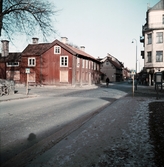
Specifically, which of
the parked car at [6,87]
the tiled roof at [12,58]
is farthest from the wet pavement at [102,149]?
the tiled roof at [12,58]

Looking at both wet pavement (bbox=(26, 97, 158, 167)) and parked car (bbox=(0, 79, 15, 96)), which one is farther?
parked car (bbox=(0, 79, 15, 96))

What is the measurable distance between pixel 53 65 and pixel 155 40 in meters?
19.9

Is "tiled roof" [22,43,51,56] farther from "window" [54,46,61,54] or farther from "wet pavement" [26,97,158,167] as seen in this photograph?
"wet pavement" [26,97,158,167]

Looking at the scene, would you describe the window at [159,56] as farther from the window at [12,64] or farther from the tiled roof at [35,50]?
the window at [12,64]

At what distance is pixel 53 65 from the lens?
115 ft

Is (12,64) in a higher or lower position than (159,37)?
lower

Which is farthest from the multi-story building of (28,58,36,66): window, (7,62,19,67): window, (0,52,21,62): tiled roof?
(7,62,19,67): window

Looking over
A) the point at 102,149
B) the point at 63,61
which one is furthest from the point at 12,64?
the point at 102,149

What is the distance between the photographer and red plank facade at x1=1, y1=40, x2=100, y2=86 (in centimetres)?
3400

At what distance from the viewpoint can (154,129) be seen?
6293mm

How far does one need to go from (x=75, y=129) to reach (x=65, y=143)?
147cm

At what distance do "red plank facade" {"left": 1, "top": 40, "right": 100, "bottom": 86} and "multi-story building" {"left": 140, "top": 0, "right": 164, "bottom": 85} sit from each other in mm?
12689

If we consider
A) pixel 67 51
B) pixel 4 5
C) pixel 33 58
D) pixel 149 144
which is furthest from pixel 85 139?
pixel 33 58

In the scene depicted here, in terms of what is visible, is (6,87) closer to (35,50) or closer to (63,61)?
(63,61)
